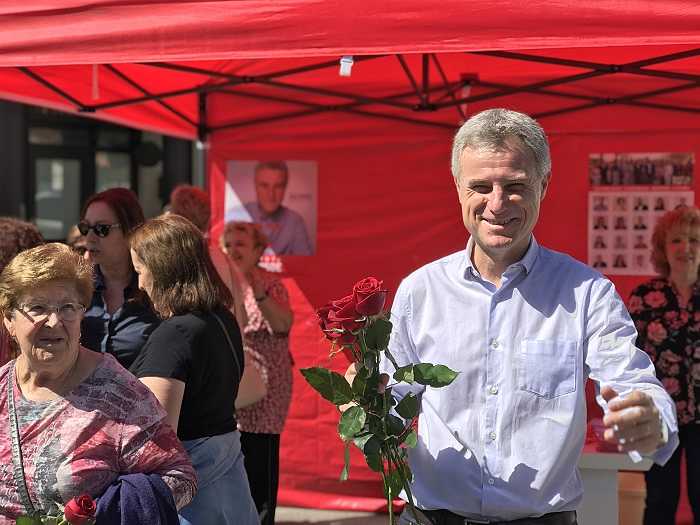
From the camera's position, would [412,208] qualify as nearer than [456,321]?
No

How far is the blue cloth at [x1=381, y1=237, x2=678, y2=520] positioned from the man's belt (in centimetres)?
2

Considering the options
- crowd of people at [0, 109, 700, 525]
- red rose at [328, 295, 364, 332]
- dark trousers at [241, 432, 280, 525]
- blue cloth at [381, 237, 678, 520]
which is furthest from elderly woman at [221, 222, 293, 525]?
red rose at [328, 295, 364, 332]

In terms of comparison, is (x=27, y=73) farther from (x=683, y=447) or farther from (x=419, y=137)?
(x=683, y=447)

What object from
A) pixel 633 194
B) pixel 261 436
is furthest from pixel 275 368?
pixel 633 194

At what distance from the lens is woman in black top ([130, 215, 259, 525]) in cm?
270

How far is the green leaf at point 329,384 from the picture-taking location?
1818 millimetres

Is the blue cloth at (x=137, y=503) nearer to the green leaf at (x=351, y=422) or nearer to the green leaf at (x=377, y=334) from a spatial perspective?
the green leaf at (x=351, y=422)

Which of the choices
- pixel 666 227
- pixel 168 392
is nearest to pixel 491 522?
pixel 168 392

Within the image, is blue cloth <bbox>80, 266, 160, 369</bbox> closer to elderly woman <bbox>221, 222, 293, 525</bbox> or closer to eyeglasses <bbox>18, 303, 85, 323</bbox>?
eyeglasses <bbox>18, 303, 85, 323</bbox>

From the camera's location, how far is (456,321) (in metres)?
2.04

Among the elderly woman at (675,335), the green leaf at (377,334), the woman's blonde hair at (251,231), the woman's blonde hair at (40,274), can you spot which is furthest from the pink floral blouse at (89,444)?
the woman's blonde hair at (251,231)

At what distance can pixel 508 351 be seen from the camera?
199 cm

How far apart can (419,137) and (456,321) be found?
3577 millimetres

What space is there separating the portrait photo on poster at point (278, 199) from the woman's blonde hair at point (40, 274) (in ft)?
11.0
